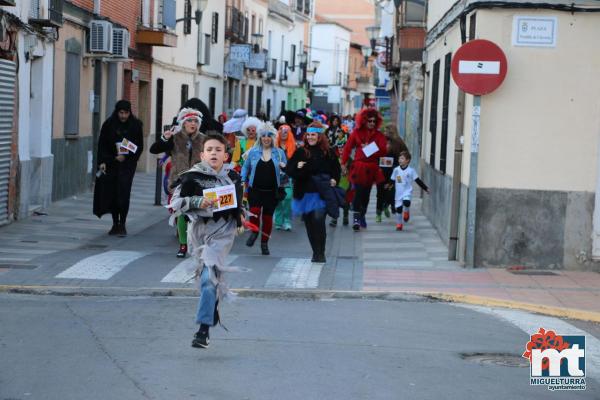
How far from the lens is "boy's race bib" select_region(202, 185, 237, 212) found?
8.45 meters

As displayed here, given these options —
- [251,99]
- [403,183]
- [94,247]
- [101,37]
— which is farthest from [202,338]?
[251,99]

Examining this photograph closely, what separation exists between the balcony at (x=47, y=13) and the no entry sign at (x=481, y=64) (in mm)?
7721

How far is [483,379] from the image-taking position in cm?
764

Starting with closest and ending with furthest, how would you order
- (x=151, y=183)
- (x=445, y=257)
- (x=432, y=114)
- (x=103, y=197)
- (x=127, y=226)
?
1. (x=445, y=257)
2. (x=103, y=197)
3. (x=127, y=226)
4. (x=432, y=114)
5. (x=151, y=183)

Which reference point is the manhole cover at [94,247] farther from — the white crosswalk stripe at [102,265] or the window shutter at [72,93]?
the window shutter at [72,93]

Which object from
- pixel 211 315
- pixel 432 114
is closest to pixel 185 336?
pixel 211 315

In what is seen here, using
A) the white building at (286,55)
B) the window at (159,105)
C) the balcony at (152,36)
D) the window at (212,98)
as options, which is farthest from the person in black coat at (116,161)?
the white building at (286,55)

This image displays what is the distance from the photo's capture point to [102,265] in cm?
1290

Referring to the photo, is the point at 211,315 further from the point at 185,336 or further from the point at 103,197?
the point at 103,197

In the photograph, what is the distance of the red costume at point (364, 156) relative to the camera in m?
18.5

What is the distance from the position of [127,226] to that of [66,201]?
3.99 m

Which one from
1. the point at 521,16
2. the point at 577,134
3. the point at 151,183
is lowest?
the point at 151,183

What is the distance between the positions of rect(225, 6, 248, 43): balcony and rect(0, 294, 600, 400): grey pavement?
121 ft

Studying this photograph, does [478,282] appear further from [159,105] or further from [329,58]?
[329,58]
